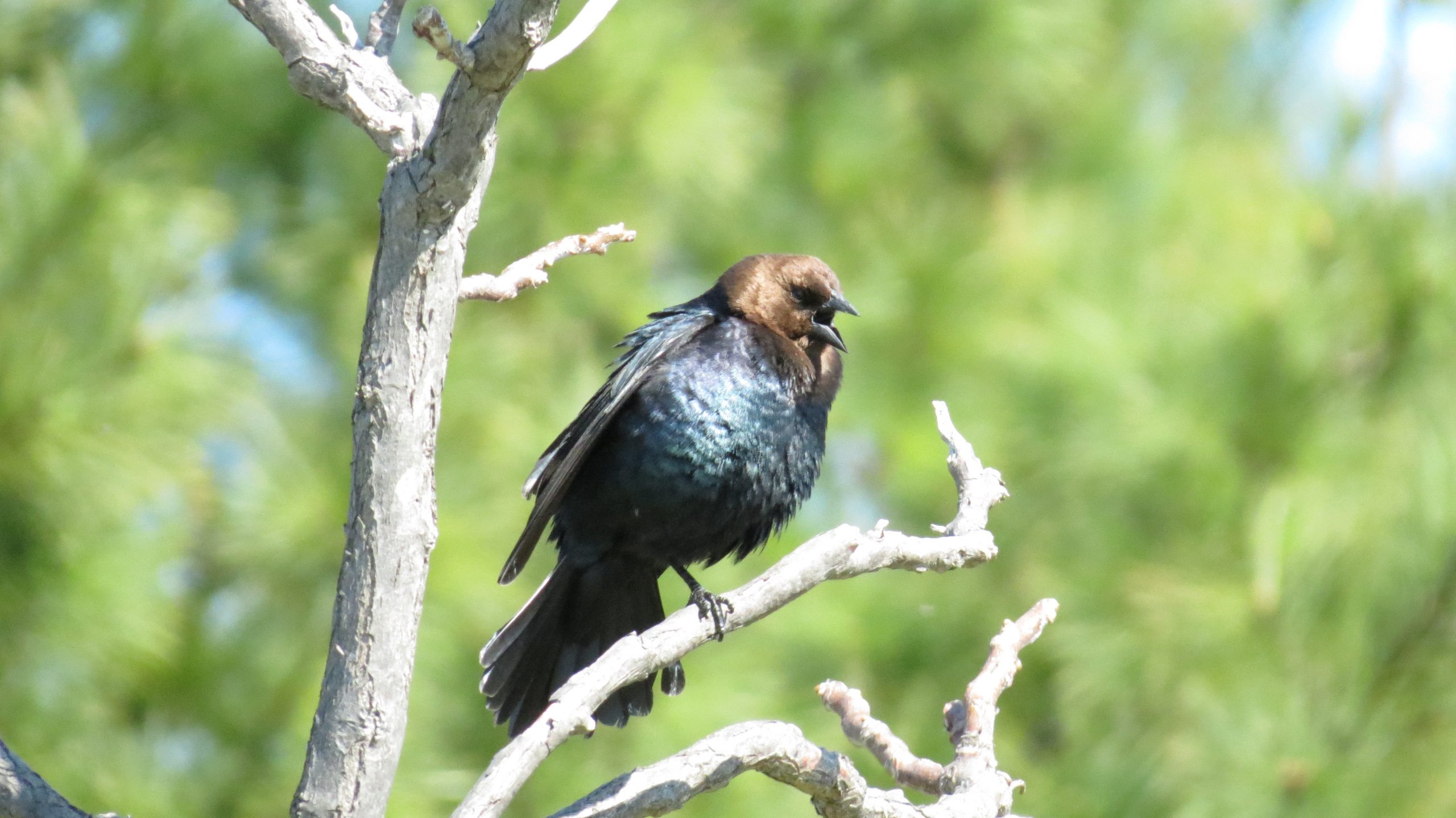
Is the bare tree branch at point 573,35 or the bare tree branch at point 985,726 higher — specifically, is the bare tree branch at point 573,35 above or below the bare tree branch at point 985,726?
above

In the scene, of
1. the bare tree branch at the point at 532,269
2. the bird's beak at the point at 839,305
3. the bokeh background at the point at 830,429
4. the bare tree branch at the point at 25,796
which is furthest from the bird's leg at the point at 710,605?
the bokeh background at the point at 830,429

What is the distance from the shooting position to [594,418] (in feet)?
9.64

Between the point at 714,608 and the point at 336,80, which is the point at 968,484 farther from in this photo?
the point at 336,80

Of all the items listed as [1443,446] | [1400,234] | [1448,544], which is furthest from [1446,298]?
[1448,544]

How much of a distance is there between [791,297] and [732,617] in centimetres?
149

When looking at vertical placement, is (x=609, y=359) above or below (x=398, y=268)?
above

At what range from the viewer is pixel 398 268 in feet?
5.20

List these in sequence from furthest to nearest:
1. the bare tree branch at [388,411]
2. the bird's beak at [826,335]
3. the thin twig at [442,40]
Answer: the bird's beak at [826,335] → the bare tree branch at [388,411] → the thin twig at [442,40]

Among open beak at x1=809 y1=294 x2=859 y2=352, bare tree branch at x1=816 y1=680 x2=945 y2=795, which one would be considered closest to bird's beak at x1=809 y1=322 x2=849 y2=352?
open beak at x1=809 y1=294 x2=859 y2=352

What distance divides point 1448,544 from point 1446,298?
715 millimetres

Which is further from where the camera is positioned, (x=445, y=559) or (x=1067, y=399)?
(x=1067, y=399)

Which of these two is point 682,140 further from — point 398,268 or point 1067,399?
point 398,268

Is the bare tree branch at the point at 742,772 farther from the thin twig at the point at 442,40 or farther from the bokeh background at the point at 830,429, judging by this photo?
the bokeh background at the point at 830,429

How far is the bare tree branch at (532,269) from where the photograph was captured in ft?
6.15
